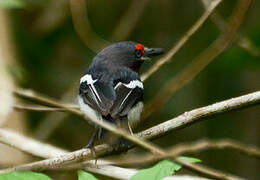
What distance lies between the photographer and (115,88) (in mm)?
4129

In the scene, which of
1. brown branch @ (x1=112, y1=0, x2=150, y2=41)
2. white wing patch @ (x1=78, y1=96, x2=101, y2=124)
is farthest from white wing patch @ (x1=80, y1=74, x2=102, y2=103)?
brown branch @ (x1=112, y1=0, x2=150, y2=41)

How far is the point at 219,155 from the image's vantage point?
305 inches

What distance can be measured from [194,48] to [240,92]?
831mm

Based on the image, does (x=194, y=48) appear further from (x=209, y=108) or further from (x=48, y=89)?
(x=209, y=108)

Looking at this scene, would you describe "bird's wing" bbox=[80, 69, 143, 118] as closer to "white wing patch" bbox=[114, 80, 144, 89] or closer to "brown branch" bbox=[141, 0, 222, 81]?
"white wing patch" bbox=[114, 80, 144, 89]

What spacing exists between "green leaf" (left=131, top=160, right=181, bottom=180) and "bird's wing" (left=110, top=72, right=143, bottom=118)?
4.56 feet

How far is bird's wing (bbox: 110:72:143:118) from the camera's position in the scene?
3.84m

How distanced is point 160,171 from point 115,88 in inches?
72.2

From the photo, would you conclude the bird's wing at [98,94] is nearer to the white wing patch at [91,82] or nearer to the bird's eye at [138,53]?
the white wing patch at [91,82]

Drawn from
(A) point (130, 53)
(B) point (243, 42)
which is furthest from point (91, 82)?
(B) point (243, 42)

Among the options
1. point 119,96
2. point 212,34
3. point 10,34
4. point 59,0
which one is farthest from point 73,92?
point 119,96

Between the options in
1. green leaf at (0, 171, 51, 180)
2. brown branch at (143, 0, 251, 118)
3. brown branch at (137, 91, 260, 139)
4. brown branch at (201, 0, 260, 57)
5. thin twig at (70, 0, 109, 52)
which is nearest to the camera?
green leaf at (0, 171, 51, 180)

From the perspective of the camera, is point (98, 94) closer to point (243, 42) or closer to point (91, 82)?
point (91, 82)

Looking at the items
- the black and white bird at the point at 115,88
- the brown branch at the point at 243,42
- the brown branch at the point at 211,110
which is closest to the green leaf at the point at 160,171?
the brown branch at the point at 211,110
